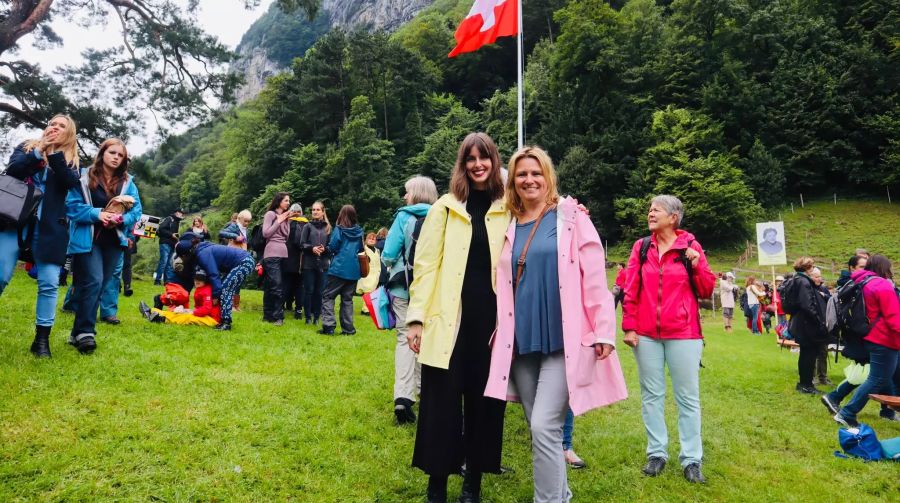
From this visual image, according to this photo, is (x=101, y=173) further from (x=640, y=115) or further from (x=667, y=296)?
(x=640, y=115)

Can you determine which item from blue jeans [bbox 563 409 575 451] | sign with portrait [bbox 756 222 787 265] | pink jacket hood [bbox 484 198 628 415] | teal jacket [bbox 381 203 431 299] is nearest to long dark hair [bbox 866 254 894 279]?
blue jeans [bbox 563 409 575 451]

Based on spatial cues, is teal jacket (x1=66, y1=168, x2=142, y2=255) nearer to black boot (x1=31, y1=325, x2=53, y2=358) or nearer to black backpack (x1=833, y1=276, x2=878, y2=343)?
black boot (x1=31, y1=325, x2=53, y2=358)

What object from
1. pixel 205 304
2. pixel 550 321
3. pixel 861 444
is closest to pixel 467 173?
pixel 550 321

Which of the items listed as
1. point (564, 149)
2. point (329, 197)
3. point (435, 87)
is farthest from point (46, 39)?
point (435, 87)

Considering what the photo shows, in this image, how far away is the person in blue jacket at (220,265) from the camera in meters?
7.55

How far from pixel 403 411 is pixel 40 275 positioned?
140 inches

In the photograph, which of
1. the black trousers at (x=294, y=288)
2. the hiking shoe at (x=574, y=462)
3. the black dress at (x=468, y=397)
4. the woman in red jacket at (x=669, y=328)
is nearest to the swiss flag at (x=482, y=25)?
A: the black trousers at (x=294, y=288)

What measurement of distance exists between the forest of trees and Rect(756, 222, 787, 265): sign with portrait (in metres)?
22.7

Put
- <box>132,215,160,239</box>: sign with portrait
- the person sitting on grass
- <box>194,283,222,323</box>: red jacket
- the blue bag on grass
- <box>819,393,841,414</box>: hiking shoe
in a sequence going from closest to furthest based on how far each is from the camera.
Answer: the blue bag on grass
<box>819,393,841,414</box>: hiking shoe
<box>132,215,160,239</box>: sign with portrait
the person sitting on grass
<box>194,283,222,323</box>: red jacket

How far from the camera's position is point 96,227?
207 inches

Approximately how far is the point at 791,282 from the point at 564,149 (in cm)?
4043

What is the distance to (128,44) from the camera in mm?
16391

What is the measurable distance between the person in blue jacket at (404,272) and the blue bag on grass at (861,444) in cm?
422

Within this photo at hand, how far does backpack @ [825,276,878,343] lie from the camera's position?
20.6 ft
